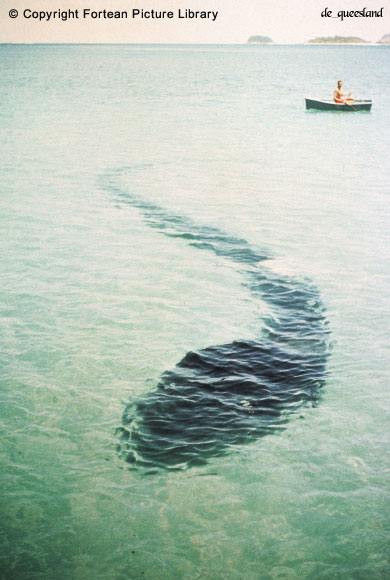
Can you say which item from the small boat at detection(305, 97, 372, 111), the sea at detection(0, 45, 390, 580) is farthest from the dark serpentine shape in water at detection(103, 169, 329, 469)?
the small boat at detection(305, 97, 372, 111)

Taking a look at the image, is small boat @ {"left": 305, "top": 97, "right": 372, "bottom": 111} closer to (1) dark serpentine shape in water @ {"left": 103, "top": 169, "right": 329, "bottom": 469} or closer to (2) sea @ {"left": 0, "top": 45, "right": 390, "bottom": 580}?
(2) sea @ {"left": 0, "top": 45, "right": 390, "bottom": 580}

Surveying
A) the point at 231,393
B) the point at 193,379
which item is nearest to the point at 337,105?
the point at 193,379

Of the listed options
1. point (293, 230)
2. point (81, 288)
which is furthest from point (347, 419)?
point (293, 230)

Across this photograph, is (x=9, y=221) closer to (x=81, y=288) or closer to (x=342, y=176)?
(x=81, y=288)

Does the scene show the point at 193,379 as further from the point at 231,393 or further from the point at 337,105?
the point at 337,105

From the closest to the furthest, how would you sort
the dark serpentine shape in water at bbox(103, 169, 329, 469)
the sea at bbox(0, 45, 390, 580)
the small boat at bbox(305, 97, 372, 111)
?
the sea at bbox(0, 45, 390, 580), the dark serpentine shape in water at bbox(103, 169, 329, 469), the small boat at bbox(305, 97, 372, 111)

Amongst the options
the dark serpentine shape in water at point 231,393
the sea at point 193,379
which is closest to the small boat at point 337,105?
the sea at point 193,379
